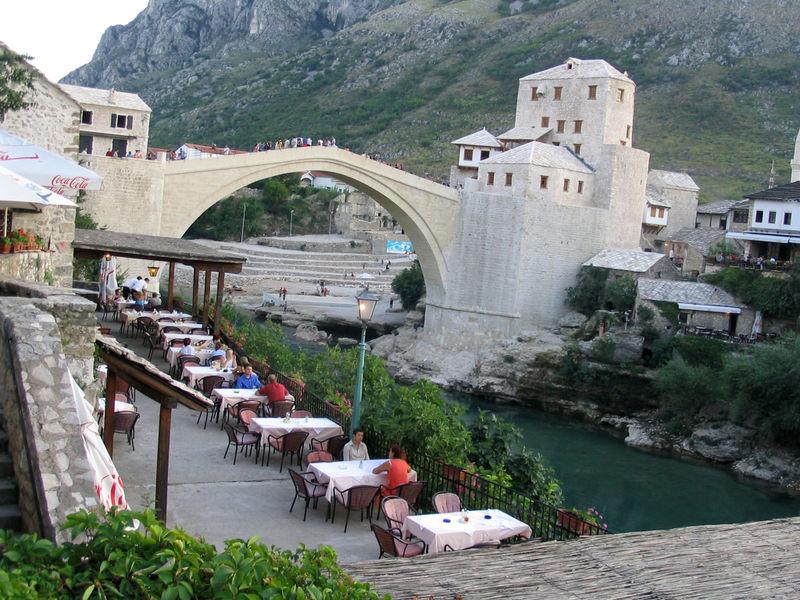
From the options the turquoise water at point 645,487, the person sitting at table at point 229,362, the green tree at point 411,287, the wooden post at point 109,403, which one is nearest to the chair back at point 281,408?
the person sitting at table at point 229,362

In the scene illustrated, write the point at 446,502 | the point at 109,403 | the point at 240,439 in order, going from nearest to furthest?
1. the point at 109,403
2. the point at 446,502
3. the point at 240,439

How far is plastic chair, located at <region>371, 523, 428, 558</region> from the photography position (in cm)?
751

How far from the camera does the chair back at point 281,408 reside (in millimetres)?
11820

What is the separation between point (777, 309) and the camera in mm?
28734

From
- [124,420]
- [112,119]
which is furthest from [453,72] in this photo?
[124,420]

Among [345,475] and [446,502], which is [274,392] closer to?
[345,475]

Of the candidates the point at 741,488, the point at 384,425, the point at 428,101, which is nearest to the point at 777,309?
the point at 741,488

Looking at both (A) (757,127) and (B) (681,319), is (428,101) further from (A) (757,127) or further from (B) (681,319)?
(B) (681,319)

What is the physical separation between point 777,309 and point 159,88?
76.5 m

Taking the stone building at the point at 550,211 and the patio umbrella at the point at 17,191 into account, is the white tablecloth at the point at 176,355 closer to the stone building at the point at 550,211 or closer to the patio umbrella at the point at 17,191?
the patio umbrella at the point at 17,191

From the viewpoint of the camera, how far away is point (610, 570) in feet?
22.5

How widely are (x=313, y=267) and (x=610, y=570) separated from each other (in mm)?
45330

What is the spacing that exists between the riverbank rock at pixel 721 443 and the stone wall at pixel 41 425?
70.2ft

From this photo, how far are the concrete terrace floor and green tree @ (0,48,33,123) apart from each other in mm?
4314
